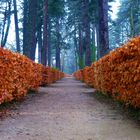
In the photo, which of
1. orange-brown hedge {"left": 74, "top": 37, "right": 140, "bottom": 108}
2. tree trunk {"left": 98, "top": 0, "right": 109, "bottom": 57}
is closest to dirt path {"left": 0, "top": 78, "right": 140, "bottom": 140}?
orange-brown hedge {"left": 74, "top": 37, "right": 140, "bottom": 108}

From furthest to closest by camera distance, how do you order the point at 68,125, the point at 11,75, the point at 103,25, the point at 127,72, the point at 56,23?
1. the point at 56,23
2. the point at 103,25
3. the point at 11,75
4. the point at 127,72
5. the point at 68,125

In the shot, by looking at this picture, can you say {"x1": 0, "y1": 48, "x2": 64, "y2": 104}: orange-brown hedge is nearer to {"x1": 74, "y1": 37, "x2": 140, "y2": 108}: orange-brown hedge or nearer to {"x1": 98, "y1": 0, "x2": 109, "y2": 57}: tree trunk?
{"x1": 74, "y1": 37, "x2": 140, "y2": 108}: orange-brown hedge

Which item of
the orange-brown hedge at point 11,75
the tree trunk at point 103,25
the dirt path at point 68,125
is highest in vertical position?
the tree trunk at point 103,25

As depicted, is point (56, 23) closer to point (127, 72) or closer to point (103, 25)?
point (103, 25)

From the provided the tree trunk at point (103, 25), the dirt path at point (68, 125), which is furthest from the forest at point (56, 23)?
the dirt path at point (68, 125)

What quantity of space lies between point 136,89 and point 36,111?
2943 millimetres

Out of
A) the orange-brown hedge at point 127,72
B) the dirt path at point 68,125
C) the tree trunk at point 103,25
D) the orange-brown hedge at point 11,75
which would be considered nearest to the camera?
the dirt path at point 68,125

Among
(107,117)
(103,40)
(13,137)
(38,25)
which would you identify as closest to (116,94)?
(107,117)

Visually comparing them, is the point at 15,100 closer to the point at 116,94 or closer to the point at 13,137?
the point at 116,94

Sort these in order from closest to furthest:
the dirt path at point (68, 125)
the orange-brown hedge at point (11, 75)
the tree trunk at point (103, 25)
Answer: the dirt path at point (68, 125)
the orange-brown hedge at point (11, 75)
the tree trunk at point (103, 25)

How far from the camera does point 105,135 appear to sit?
6.19 meters

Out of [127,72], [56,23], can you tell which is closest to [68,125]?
[127,72]

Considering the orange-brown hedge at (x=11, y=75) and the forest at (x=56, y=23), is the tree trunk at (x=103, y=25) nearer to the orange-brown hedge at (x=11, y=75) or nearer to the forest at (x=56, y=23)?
the forest at (x=56, y=23)

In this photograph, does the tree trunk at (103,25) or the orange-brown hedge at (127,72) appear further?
the tree trunk at (103,25)
